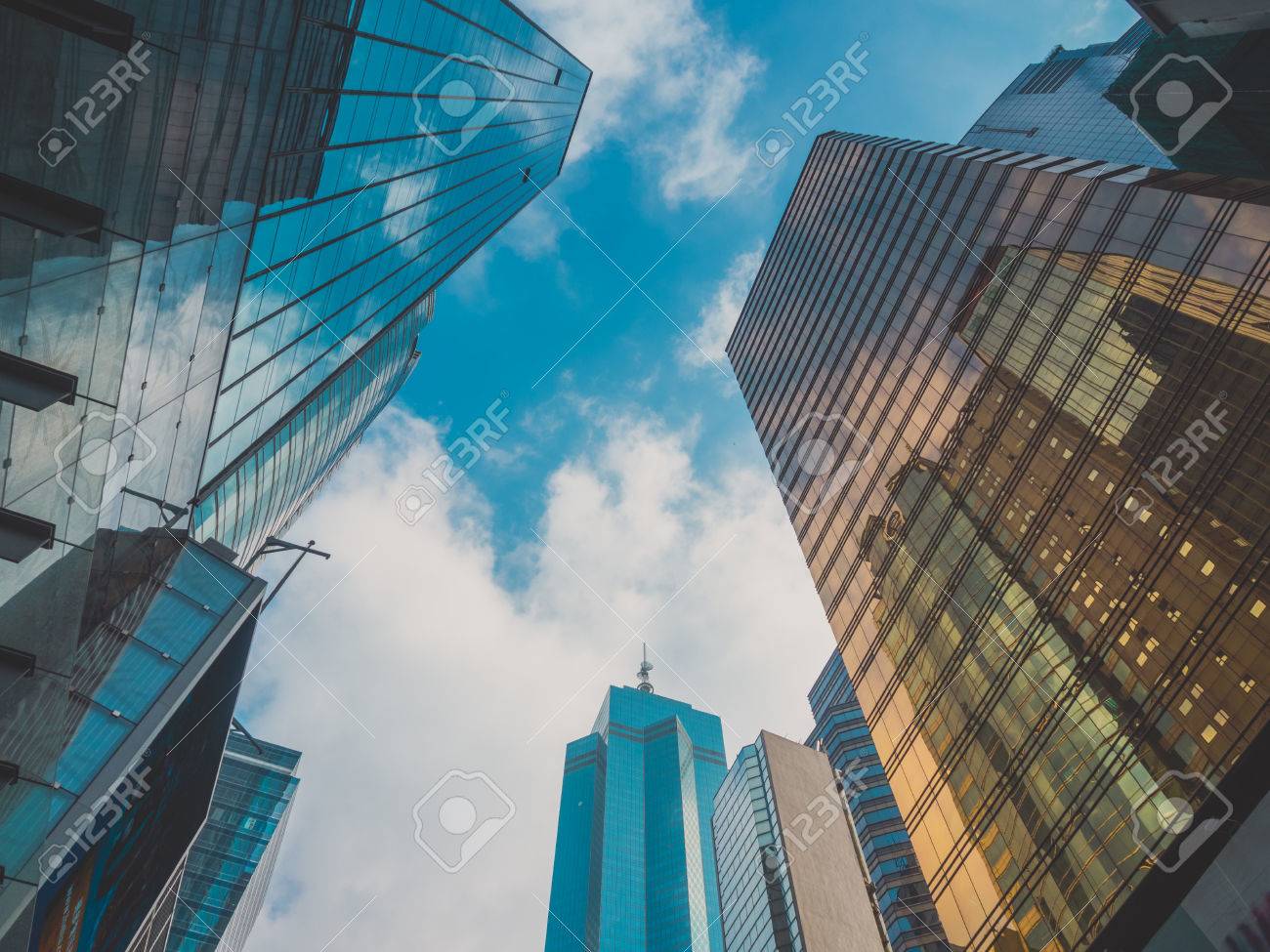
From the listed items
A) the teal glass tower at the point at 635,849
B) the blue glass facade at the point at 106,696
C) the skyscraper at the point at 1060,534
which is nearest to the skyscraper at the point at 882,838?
the skyscraper at the point at 1060,534

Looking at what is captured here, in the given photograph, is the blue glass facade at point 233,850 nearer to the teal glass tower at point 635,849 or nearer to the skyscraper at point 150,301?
the skyscraper at point 150,301

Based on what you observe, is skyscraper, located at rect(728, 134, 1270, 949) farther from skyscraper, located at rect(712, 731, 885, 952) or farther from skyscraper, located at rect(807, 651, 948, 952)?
skyscraper, located at rect(712, 731, 885, 952)

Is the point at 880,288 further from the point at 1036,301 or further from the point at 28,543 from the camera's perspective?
the point at 28,543

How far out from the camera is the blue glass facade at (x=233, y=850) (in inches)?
3115

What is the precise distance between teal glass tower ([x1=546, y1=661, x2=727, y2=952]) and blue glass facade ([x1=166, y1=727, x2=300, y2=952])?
7672cm

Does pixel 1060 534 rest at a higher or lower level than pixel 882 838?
lower

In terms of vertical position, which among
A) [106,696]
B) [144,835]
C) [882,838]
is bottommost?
[106,696]

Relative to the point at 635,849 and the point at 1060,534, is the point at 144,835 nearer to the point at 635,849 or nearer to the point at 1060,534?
the point at 1060,534

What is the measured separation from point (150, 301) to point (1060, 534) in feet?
89.6

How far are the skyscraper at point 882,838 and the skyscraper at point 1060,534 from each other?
26.2 meters

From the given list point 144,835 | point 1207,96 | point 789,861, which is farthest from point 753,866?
point 1207,96

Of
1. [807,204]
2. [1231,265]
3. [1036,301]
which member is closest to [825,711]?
[807,204]

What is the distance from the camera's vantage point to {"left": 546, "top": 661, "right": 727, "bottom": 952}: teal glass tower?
14762 cm

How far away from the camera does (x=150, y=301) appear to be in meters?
10.5
